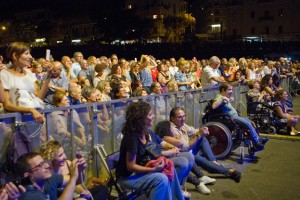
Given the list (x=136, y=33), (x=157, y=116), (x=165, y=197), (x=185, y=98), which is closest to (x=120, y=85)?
(x=157, y=116)

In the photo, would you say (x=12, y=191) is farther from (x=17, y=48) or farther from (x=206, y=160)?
(x=206, y=160)

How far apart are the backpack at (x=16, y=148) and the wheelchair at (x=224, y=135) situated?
3.86 metres

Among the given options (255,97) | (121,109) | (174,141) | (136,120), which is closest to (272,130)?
(255,97)

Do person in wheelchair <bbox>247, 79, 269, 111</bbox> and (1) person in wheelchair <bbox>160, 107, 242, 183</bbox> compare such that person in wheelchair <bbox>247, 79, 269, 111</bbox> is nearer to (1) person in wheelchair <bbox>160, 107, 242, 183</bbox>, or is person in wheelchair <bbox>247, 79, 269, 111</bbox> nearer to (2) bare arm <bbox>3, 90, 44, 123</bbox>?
(1) person in wheelchair <bbox>160, 107, 242, 183</bbox>

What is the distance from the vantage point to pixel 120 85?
6.74m

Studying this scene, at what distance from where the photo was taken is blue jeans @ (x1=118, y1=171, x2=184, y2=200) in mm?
4248

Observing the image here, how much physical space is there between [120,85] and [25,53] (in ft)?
8.24

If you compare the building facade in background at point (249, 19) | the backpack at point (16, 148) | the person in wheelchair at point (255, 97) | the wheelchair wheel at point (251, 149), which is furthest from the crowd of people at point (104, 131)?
the building facade in background at point (249, 19)

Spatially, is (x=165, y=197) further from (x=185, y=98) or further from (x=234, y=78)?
(x=234, y=78)

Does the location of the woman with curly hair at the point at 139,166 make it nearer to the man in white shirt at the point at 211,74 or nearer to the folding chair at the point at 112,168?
the folding chair at the point at 112,168

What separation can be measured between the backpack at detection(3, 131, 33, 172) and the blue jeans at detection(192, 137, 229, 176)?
9.69 ft

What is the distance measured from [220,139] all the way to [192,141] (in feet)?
4.50

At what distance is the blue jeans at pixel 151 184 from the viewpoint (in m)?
4.25

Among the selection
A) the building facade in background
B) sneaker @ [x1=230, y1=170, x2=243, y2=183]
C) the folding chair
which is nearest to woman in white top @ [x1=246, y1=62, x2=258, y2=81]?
sneaker @ [x1=230, y1=170, x2=243, y2=183]
